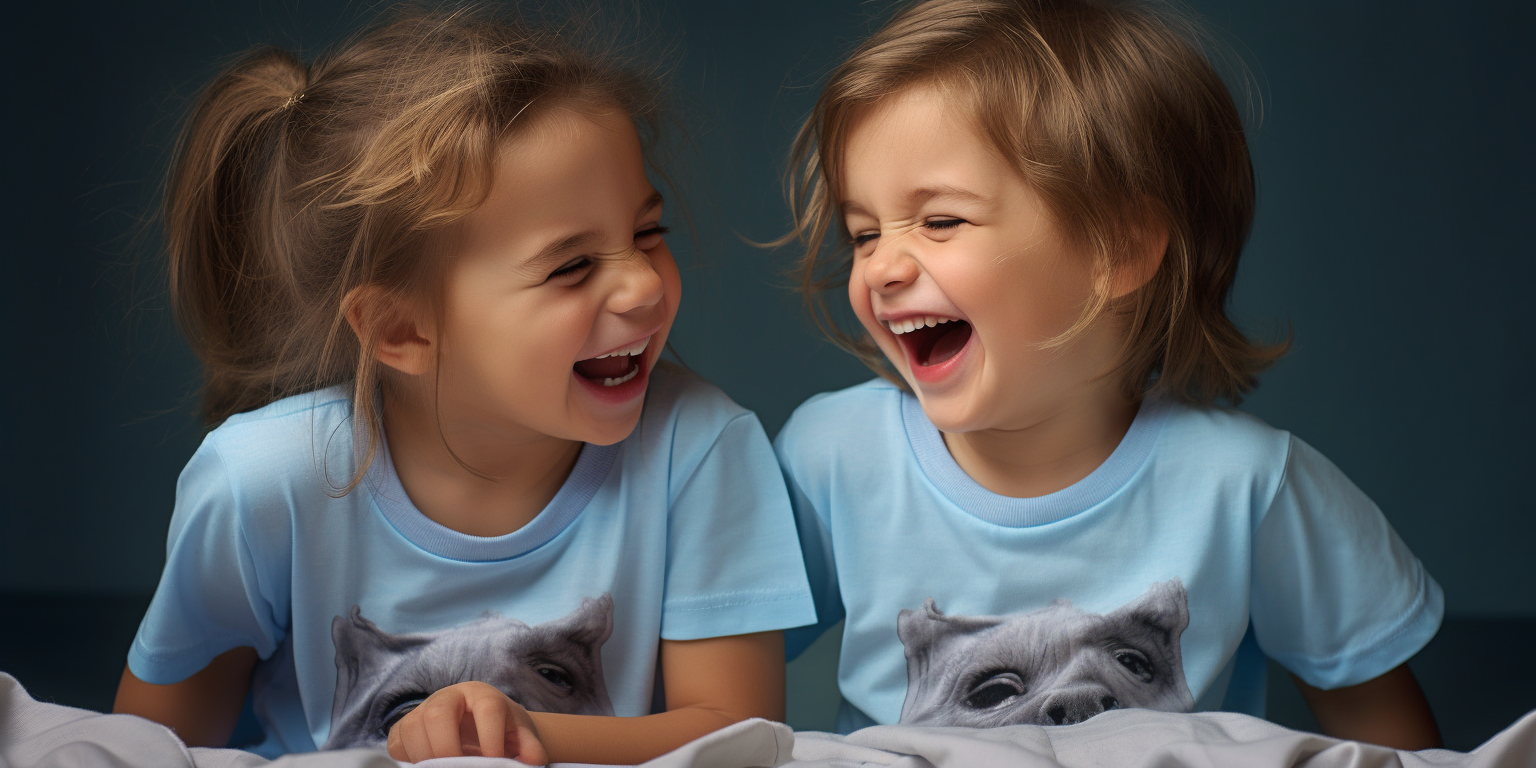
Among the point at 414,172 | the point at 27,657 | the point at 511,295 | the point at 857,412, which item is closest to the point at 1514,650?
the point at 857,412

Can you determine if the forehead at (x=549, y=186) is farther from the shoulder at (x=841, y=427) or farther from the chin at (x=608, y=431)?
the shoulder at (x=841, y=427)

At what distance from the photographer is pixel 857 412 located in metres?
1.26

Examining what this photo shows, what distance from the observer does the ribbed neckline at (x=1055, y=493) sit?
3.84 ft

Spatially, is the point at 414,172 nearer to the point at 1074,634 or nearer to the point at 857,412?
the point at 857,412

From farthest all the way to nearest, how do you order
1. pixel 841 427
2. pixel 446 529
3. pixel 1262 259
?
pixel 1262 259 < pixel 841 427 < pixel 446 529

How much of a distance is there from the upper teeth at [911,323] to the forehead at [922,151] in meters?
0.10

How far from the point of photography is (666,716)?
108 centimetres

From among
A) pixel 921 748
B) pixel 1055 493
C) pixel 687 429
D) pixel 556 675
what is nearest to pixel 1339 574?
pixel 1055 493

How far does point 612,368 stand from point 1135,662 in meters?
0.53

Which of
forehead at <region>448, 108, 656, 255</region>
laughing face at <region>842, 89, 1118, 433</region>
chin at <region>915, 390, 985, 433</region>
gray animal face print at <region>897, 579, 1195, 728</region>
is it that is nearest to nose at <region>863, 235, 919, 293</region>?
laughing face at <region>842, 89, 1118, 433</region>

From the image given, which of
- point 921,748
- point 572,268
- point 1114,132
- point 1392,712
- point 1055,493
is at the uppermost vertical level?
point 1114,132

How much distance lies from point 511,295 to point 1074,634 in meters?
0.57

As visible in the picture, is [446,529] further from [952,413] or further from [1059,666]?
[1059,666]

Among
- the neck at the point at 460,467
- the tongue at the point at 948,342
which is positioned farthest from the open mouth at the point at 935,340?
the neck at the point at 460,467
